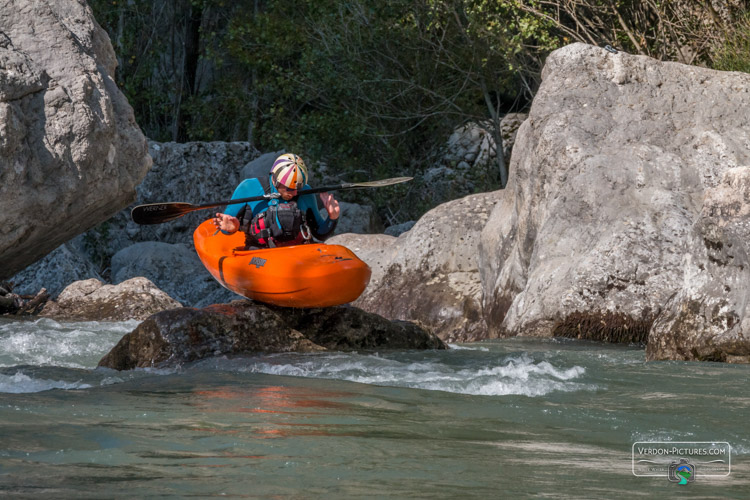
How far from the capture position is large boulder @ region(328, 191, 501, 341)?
10.2m

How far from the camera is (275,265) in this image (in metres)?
6.36

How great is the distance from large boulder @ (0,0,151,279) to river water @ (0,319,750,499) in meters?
1.75

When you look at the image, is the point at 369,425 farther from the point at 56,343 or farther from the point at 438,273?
the point at 438,273

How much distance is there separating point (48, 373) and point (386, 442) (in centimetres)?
267

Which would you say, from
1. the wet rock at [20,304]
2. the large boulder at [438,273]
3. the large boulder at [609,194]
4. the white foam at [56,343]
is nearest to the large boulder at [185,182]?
the wet rock at [20,304]

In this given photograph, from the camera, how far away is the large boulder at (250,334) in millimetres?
6039

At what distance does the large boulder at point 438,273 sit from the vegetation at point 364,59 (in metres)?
2.72

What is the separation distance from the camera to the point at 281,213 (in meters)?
6.71

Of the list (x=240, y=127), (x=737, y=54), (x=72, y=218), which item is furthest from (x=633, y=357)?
(x=240, y=127)

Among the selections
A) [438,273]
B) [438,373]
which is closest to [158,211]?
[438,373]

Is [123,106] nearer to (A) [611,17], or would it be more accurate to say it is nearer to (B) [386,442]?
(B) [386,442]

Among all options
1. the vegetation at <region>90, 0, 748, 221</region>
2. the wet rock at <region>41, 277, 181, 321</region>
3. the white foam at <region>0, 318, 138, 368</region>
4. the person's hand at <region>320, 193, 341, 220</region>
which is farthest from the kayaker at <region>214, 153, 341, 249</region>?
the vegetation at <region>90, 0, 748, 221</region>

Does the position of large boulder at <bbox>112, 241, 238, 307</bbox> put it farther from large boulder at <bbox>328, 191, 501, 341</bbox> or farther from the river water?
the river water

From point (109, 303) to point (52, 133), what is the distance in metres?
3.59
